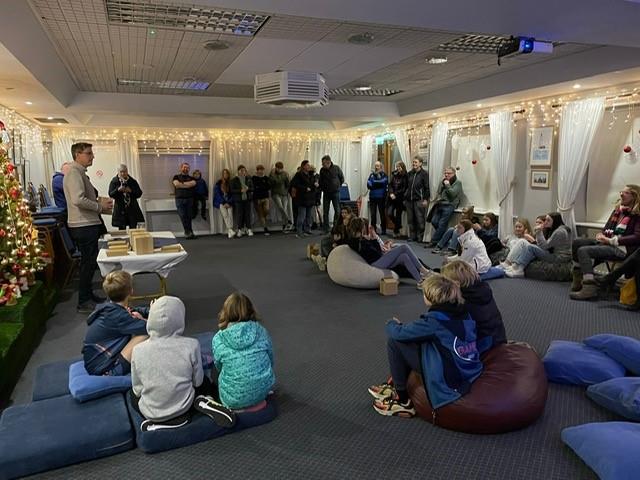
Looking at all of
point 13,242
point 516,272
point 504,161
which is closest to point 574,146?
point 504,161

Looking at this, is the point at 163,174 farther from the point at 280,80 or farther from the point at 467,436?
the point at 467,436

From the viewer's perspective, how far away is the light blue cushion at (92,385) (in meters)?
2.74

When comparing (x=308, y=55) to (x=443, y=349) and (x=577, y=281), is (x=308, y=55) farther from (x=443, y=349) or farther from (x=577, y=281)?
(x=577, y=281)

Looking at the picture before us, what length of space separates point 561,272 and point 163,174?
8593mm

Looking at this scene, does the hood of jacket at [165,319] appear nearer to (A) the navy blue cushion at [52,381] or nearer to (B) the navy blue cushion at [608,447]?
(A) the navy blue cushion at [52,381]

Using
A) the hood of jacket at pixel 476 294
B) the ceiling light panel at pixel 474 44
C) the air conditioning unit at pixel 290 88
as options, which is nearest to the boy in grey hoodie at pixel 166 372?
the hood of jacket at pixel 476 294

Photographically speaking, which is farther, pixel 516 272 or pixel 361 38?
pixel 516 272

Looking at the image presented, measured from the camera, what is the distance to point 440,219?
8.69 meters

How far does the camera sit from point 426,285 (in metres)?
2.77

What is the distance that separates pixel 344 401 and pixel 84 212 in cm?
338

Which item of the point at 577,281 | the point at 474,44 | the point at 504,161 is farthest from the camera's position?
the point at 504,161

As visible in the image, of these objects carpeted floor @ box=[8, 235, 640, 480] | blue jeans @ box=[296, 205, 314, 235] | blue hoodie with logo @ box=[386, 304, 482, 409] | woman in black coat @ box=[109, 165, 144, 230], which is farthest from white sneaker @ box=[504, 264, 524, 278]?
woman in black coat @ box=[109, 165, 144, 230]

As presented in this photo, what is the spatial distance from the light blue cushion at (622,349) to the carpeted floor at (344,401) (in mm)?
395

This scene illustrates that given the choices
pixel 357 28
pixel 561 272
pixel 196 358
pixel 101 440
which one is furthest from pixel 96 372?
pixel 561 272
